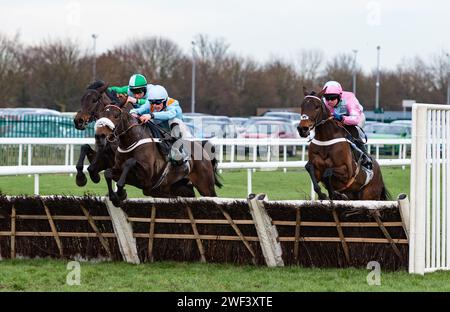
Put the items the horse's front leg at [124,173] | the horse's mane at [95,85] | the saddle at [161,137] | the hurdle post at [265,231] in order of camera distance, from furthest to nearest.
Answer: the saddle at [161,137]
the horse's mane at [95,85]
the horse's front leg at [124,173]
the hurdle post at [265,231]

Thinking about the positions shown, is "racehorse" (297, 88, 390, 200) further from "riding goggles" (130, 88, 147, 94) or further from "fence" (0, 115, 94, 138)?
"fence" (0, 115, 94, 138)

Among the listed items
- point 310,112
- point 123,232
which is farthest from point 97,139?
point 310,112

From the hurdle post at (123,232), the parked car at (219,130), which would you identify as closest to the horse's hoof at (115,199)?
the hurdle post at (123,232)

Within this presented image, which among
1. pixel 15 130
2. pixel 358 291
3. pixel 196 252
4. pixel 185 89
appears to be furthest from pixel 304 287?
pixel 185 89

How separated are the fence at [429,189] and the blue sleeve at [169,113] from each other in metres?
3.11

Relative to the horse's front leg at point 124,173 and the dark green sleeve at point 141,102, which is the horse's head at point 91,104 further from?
the dark green sleeve at point 141,102

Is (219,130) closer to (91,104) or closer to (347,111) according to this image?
(347,111)

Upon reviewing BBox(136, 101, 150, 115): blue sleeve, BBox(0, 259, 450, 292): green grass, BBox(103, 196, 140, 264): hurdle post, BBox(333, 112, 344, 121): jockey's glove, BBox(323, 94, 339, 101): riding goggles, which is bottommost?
BBox(0, 259, 450, 292): green grass

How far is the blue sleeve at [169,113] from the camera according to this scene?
9.52m

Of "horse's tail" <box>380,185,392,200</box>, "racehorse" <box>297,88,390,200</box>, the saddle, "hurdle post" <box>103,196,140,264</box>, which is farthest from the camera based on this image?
"horse's tail" <box>380,185,392,200</box>

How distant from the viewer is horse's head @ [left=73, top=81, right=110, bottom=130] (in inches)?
344

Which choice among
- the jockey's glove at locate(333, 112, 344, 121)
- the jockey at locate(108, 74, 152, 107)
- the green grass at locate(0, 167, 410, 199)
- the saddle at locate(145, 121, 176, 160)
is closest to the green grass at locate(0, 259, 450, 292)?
the saddle at locate(145, 121, 176, 160)

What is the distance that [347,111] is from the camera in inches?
382

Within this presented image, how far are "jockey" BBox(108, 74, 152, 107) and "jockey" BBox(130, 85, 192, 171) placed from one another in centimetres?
9
